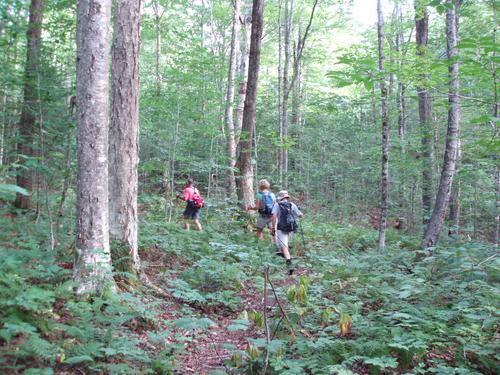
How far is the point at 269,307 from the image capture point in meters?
5.75

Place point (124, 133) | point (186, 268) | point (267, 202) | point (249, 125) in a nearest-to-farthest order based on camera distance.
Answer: point (124, 133)
point (186, 268)
point (267, 202)
point (249, 125)

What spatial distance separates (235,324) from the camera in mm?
4121

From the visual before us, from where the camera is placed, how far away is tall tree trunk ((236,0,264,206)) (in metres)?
11.3

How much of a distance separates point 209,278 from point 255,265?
145 cm

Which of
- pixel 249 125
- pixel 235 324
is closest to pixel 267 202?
pixel 249 125

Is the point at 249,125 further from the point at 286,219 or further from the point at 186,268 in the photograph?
the point at 186,268

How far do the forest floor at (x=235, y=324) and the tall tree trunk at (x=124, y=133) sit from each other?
739 mm

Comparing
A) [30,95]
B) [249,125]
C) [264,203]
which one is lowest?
[264,203]

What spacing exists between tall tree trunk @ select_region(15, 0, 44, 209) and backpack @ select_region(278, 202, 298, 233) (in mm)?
4978

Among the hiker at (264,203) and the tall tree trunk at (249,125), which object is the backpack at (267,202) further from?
the tall tree trunk at (249,125)

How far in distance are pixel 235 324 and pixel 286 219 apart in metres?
4.34

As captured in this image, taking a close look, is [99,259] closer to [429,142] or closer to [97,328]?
[97,328]

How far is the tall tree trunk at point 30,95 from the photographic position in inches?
275

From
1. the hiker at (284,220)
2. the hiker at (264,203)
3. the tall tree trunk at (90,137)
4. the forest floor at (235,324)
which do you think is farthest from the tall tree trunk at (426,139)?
the tall tree trunk at (90,137)
